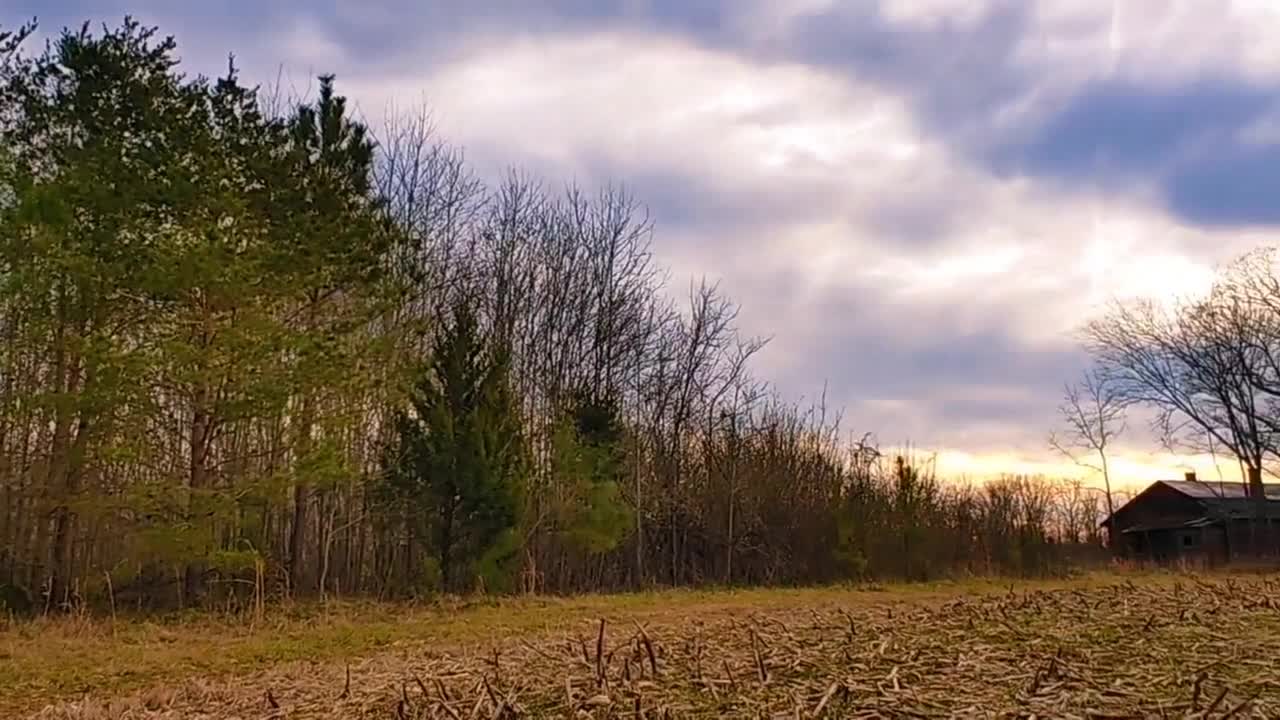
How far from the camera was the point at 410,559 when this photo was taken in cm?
1866

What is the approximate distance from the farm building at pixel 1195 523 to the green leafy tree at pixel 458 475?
76.9ft

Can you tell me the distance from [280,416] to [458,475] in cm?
375

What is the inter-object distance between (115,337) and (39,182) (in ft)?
7.69

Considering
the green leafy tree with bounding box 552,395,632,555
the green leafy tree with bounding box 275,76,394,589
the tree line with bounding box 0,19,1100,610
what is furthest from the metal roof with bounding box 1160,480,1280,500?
the green leafy tree with bounding box 275,76,394,589

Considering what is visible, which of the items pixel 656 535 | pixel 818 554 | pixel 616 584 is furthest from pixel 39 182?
pixel 818 554

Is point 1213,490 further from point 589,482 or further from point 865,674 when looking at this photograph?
point 865,674

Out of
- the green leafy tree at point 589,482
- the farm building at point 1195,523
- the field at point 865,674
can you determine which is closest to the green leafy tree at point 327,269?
the green leafy tree at point 589,482

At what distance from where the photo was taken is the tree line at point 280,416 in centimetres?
1345

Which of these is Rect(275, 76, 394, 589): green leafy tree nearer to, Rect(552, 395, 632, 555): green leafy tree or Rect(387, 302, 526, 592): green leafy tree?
Rect(387, 302, 526, 592): green leafy tree

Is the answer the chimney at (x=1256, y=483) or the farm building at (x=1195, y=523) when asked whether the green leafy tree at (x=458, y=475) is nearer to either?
the farm building at (x=1195, y=523)

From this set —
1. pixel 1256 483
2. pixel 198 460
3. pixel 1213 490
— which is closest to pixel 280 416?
pixel 198 460

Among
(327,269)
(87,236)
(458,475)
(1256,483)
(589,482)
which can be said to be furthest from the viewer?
(1256,483)

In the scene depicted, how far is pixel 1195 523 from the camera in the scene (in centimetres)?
3678

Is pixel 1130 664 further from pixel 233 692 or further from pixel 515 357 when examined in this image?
pixel 515 357
